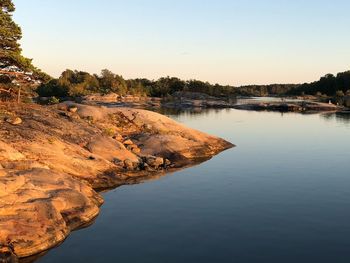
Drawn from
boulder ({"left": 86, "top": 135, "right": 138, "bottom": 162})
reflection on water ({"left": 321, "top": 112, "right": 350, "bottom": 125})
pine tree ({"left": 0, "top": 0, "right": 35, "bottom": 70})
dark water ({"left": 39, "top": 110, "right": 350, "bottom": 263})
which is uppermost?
pine tree ({"left": 0, "top": 0, "right": 35, "bottom": 70})

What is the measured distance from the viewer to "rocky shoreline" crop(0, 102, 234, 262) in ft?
62.6

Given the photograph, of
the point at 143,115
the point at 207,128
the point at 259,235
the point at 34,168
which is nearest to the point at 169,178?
the point at 34,168

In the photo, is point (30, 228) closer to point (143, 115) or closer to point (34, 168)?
point (34, 168)

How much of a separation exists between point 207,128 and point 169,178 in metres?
39.7

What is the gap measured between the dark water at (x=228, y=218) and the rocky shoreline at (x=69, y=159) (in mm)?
1335

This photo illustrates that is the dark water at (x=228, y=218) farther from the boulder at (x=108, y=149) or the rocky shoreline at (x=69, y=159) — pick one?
the boulder at (x=108, y=149)

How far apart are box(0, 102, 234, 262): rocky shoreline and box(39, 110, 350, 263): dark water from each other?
1.34 meters

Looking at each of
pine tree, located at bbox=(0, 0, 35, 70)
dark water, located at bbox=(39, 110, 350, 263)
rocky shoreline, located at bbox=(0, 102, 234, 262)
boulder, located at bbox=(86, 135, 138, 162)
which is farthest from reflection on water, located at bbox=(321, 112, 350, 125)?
pine tree, located at bbox=(0, 0, 35, 70)

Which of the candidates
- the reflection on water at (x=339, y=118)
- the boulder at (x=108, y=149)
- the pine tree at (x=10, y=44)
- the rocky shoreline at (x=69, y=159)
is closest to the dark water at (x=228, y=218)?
the rocky shoreline at (x=69, y=159)

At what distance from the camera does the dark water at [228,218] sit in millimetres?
17875

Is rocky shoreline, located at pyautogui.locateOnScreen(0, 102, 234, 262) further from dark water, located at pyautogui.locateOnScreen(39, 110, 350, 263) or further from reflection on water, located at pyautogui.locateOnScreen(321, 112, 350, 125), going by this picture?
reflection on water, located at pyautogui.locateOnScreen(321, 112, 350, 125)

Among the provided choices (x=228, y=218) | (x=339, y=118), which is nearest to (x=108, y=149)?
(x=228, y=218)

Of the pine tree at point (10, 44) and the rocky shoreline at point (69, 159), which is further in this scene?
the pine tree at point (10, 44)

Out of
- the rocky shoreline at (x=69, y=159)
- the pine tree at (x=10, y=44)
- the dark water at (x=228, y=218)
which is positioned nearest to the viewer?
the dark water at (x=228, y=218)
